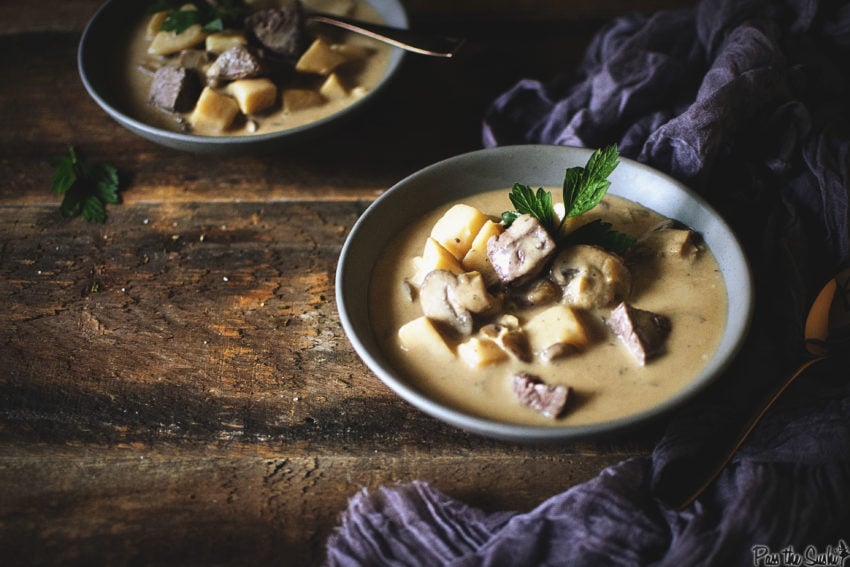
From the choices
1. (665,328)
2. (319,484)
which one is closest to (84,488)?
(319,484)

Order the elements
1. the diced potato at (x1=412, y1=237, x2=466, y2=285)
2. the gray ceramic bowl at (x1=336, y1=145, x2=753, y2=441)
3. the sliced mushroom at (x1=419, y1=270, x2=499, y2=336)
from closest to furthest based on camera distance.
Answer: the gray ceramic bowl at (x1=336, y1=145, x2=753, y2=441), the sliced mushroom at (x1=419, y1=270, x2=499, y2=336), the diced potato at (x1=412, y1=237, x2=466, y2=285)

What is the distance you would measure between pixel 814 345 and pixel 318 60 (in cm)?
188

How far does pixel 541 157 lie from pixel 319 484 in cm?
118

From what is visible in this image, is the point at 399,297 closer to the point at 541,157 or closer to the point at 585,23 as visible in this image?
the point at 541,157

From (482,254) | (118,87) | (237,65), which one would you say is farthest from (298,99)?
(482,254)

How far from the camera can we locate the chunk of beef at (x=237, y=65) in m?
2.87

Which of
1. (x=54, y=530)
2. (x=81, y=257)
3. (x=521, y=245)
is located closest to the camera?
(x=54, y=530)

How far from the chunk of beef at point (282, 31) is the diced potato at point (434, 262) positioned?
106cm

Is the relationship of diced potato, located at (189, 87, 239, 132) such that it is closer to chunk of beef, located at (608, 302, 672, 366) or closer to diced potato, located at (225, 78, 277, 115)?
diced potato, located at (225, 78, 277, 115)

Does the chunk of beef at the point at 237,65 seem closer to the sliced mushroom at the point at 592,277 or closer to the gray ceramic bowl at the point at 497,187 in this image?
the gray ceramic bowl at the point at 497,187

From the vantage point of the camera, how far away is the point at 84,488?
216 cm

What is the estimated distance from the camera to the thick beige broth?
2.02 m

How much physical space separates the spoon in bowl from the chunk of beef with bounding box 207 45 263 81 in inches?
74.5

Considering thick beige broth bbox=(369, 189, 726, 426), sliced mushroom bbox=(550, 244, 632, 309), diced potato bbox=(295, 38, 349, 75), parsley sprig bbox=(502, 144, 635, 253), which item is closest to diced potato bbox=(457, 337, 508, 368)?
thick beige broth bbox=(369, 189, 726, 426)
